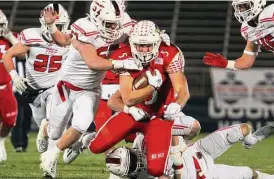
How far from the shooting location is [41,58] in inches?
349

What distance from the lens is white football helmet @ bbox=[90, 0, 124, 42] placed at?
680 cm

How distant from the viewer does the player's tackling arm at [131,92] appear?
5.99 meters

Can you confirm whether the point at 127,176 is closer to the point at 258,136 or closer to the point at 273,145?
the point at 258,136

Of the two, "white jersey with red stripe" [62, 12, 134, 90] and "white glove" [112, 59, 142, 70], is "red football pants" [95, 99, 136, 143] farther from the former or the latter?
"white glove" [112, 59, 142, 70]

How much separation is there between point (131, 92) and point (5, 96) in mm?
3675

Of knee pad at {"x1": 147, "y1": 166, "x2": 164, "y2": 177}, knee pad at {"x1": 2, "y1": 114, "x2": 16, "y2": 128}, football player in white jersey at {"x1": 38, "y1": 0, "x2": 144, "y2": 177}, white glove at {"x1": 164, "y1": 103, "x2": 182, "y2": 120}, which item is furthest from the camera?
knee pad at {"x1": 2, "y1": 114, "x2": 16, "y2": 128}

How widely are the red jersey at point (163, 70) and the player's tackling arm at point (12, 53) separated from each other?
240 cm

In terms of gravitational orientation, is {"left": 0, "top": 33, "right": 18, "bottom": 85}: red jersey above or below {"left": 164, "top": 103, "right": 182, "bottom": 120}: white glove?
below

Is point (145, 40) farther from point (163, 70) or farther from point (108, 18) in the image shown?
point (108, 18)

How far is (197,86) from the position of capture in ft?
45.7

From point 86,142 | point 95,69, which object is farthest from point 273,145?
point 95,69

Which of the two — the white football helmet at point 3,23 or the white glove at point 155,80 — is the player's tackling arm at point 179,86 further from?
the white football helmet at point 3,23


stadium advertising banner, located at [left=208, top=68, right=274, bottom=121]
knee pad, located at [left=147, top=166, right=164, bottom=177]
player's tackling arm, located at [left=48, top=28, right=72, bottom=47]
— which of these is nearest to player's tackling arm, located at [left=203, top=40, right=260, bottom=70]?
knee pad, located at [left=147, top=166, right=164, bottom=177]

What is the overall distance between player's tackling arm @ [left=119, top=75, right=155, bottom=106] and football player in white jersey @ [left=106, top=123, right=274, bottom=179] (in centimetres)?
34
